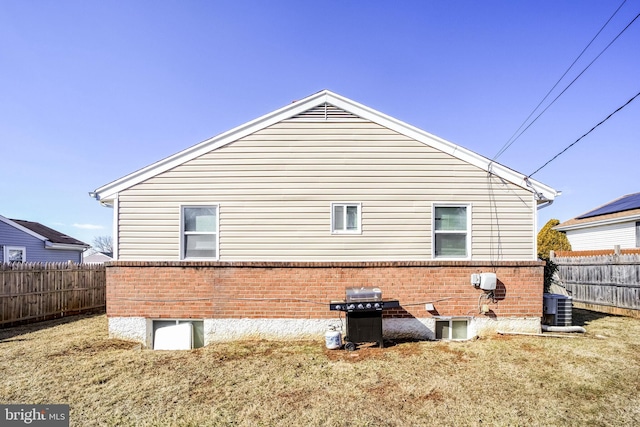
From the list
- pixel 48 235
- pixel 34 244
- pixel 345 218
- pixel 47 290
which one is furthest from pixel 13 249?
pixel 345 218

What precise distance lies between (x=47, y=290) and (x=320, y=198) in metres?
9.66

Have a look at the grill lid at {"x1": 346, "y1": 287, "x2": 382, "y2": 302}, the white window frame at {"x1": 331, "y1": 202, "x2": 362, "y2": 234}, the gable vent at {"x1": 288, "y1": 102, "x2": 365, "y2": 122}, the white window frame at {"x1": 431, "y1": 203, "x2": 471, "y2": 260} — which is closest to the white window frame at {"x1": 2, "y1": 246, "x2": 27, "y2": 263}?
the gable vent at {"x1": 288, "y1": 102, "x2": 365, "y2": 122}

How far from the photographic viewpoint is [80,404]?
A: 455cm

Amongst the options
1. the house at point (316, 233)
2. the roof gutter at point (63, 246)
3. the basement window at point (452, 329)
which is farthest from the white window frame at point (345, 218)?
the roof gutter at point (63, 246)

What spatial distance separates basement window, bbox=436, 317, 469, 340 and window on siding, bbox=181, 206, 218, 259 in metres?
5.30

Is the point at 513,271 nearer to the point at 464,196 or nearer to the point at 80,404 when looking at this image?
the point at 464,196

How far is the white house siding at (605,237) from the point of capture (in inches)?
597

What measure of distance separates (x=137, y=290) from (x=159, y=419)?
4.00 metres

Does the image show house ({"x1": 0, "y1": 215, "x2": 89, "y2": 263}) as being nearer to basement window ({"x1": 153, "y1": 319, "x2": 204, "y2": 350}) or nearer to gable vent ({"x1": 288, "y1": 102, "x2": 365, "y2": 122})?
basement window ({"x1": 153, "y1": 319, "x2": 204, "y2": 350})

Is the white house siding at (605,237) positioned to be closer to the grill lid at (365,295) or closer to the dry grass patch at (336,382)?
the dry grass patch at (336,382)

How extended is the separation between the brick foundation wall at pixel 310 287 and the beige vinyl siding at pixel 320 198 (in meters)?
0.25

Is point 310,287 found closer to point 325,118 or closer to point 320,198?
point 320,198

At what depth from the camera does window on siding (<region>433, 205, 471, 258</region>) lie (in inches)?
295

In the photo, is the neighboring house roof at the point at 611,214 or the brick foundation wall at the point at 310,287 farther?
the neighboring house roof at the point at 611,214
